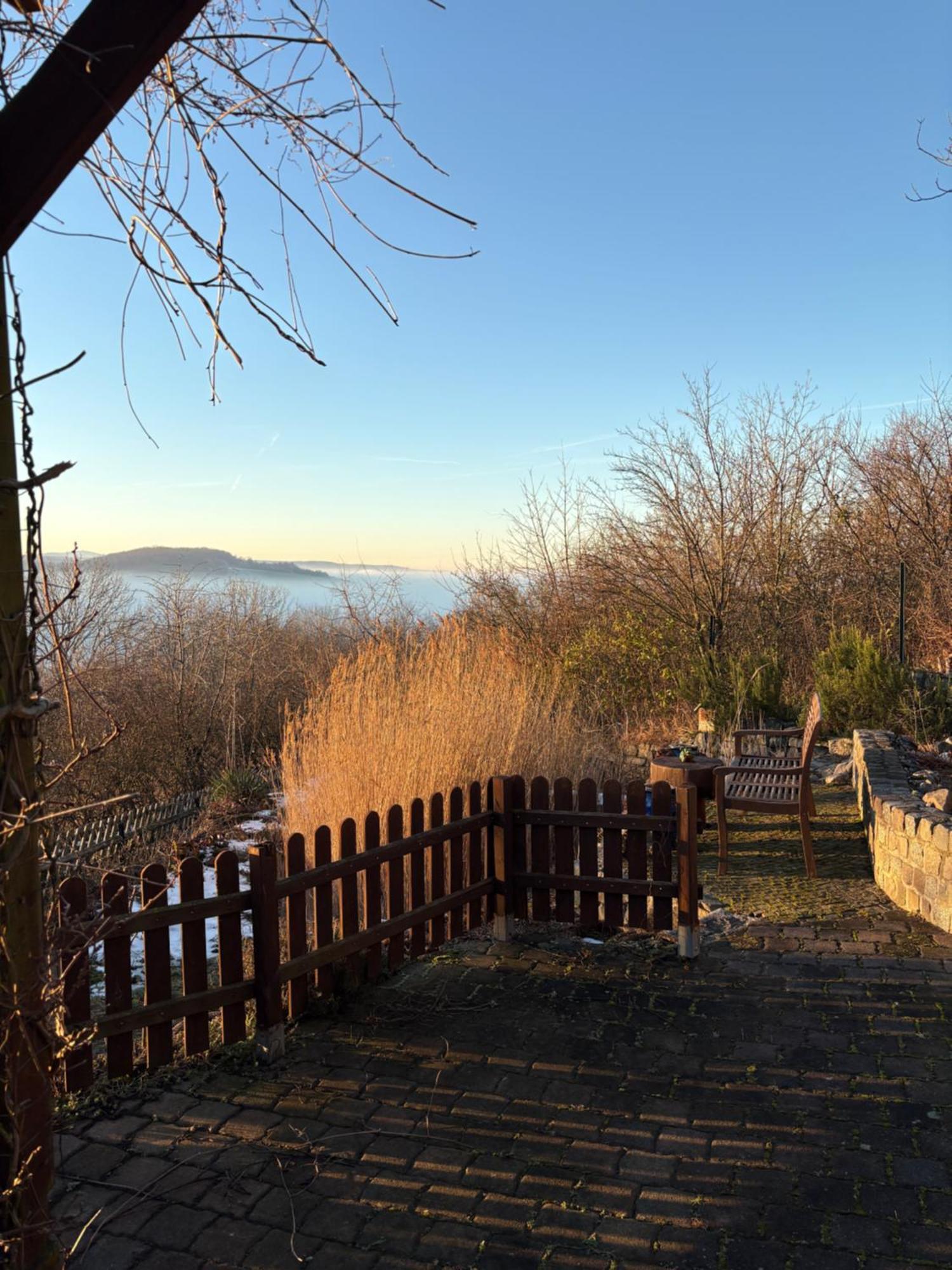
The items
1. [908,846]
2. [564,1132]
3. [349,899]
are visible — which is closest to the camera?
[564,1132]

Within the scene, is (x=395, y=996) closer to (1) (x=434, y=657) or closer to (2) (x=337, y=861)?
(2) (x=337, y=861)

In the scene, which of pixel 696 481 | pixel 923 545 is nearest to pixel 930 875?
pixel 696 481

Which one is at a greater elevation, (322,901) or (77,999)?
(322,901)

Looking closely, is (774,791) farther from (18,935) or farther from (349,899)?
(18,935)

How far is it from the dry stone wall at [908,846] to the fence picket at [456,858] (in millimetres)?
2508

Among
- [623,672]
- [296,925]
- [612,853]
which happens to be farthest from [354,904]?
[623,672]

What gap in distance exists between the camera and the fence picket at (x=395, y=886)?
13.6 ft

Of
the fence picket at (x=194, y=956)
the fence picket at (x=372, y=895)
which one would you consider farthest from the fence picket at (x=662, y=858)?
the fence picket at (x=194, y=956)

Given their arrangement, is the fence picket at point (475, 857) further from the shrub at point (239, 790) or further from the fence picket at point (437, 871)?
the shrub at point (239, 790)

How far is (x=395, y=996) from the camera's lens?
12.9ft

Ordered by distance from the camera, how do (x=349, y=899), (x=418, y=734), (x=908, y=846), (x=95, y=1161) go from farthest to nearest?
(x=418, y=734) → (x=908, y=846) → (x=349, y=899) → (x=95, y=1161)

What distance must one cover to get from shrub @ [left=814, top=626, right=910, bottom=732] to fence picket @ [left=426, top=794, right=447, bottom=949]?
6511 millimetres

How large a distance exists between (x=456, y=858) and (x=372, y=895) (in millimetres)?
580

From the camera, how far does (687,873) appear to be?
4246mm
